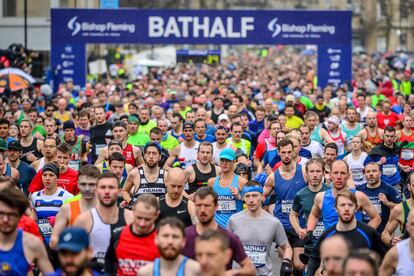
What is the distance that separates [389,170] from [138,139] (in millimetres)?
3772

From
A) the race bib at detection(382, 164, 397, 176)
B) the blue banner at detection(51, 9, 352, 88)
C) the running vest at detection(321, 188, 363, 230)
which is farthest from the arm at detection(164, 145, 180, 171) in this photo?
the blue banner at detection(51, 9, 352, 88)

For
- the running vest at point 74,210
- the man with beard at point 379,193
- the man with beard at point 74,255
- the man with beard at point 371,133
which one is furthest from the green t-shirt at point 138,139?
the man with beard at point 74,255

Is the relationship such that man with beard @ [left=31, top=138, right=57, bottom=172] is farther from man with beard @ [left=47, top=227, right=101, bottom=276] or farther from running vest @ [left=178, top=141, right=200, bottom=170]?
man with beard @ [left=47, top=227, right=101, bottom=276]

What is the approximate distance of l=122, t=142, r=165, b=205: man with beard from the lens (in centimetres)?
1192

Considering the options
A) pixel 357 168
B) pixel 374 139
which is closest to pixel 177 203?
pixel 357 168

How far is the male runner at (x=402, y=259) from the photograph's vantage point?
7.88 meters

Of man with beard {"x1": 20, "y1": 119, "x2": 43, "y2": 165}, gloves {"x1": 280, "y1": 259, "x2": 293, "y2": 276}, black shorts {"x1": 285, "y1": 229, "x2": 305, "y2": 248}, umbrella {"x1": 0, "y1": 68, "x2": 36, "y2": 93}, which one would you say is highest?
umbrella {"x1": 0, "y1": 68, "x2": 36, "y2": 93}

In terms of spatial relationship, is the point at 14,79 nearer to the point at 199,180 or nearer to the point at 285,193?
the point at 199,180

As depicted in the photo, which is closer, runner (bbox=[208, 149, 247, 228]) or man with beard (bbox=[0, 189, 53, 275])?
man with beard (bbox=[0, 189, 53, 275])

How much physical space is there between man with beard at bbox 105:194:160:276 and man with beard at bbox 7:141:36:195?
525 centimetres

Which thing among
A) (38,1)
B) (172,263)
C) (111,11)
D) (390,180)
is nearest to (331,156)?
(390,180)

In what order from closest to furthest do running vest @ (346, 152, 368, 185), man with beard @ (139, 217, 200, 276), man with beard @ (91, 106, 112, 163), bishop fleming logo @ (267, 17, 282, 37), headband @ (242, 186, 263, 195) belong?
1. man with beard @ (139, 217, 200, 276)
2. headband @ (242, 186, 263, 195)
3. running vest @ (346, 152, 368, 185)
4. man with beard @ (91, 106, 112, 163)
5. bishop fleming logo @ (267, 17, 282, 37)

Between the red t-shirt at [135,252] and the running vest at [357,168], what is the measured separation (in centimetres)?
588

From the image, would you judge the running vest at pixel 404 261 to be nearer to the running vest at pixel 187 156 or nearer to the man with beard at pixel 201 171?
the man with beard at pixel 201 171
